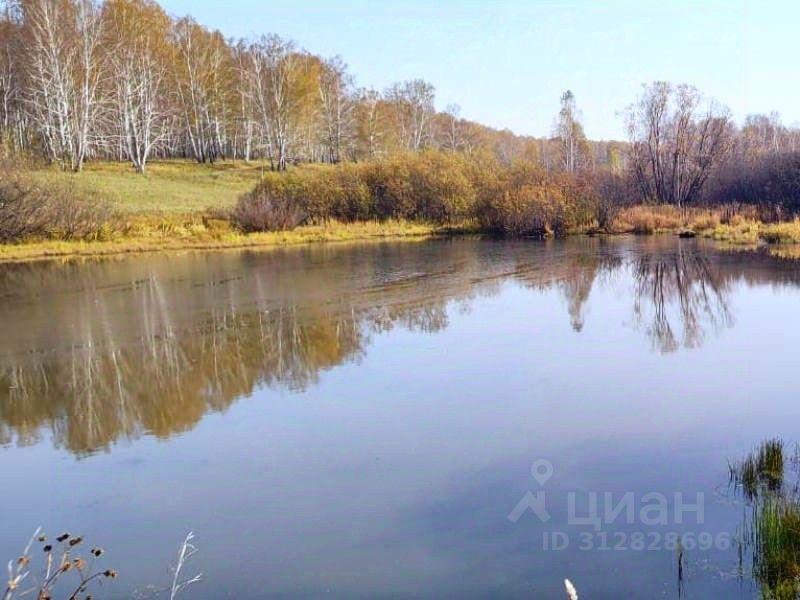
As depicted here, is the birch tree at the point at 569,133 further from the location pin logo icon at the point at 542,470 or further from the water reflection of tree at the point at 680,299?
the location pin logo icon at the point at 542,470

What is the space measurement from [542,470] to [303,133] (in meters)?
46.0

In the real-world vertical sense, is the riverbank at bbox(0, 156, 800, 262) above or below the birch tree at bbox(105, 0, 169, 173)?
below

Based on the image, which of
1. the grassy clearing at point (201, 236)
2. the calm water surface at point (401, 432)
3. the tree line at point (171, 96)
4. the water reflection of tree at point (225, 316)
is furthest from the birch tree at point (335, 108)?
the calm water surface at point (401, 432)

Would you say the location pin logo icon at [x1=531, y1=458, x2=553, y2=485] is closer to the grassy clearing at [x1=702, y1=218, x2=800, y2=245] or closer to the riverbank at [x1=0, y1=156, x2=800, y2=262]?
the riverbank at [x1=0, y1=156, x2=800, y2=262]

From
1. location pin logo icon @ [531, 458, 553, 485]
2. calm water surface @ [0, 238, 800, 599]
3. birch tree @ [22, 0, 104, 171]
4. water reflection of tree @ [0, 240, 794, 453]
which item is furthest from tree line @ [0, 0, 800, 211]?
location pin logo icon @ [531, 458, 553, 485]

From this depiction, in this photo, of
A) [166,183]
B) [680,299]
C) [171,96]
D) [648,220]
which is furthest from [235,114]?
[680,299]

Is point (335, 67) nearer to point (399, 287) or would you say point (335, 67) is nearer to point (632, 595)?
point (399, 287)

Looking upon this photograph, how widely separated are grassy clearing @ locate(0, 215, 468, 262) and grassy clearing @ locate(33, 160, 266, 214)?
2.51m

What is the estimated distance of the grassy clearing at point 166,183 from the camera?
31.8 metres

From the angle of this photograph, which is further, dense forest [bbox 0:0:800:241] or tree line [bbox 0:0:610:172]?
tree line [bbox 0:0:610:172]

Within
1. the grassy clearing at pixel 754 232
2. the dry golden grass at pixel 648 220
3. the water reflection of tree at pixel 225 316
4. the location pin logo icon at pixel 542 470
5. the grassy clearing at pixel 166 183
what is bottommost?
the location pin logo icon at pixel 542 470

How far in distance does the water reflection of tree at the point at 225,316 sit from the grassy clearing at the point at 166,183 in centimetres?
1060

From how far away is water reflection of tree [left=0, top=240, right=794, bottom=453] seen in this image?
27.3 feet

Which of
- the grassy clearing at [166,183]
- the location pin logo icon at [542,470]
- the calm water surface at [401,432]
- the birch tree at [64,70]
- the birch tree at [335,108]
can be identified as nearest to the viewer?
the calm water surface at [401,432]
